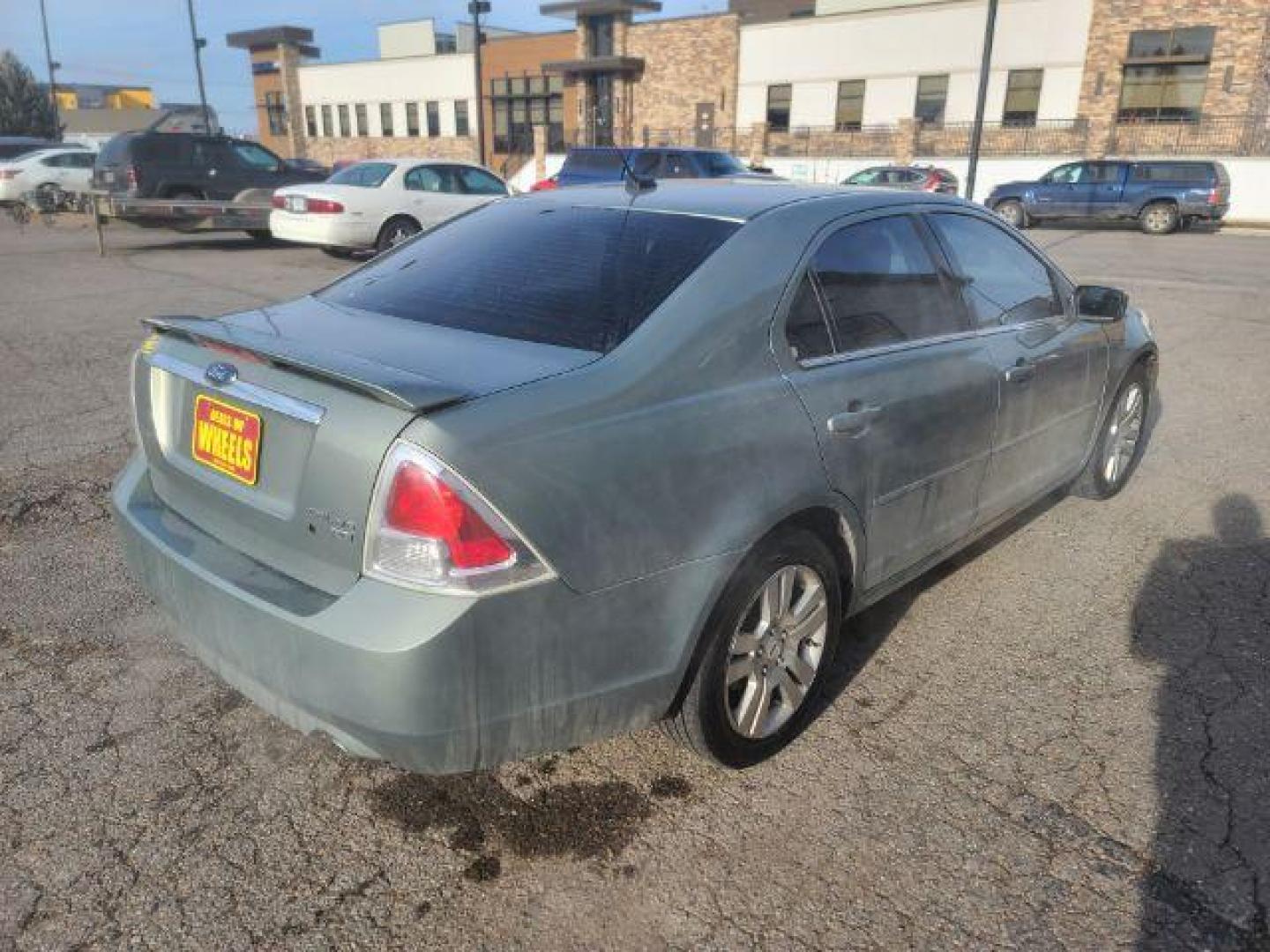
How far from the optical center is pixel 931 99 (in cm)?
3569

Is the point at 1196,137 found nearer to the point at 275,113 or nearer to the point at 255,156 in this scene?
the point at 255,156

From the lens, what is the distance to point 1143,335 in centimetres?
481

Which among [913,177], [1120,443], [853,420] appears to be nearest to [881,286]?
[853,420]

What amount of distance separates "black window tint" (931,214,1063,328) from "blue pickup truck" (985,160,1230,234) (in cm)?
2189

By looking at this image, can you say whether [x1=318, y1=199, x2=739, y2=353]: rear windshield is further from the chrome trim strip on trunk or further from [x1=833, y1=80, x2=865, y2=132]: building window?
[x1=833, y1=80, x2=865, y2=132]: building window

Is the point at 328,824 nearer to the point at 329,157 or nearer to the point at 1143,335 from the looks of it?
the point at 1143,335

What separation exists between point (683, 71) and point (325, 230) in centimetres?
3237

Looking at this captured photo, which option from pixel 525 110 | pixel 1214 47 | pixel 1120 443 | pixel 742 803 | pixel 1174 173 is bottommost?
pixel 742 803

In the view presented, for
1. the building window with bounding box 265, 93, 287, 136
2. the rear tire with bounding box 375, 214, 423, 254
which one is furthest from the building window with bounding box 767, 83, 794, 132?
the building window with bounding box 265, 93, 287, 136

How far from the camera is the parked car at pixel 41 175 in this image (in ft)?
66.8

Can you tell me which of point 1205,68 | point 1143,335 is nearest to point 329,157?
point 1205,68

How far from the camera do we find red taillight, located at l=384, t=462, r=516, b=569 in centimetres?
197

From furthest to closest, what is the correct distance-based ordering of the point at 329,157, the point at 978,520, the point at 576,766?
the point at 329,157 < the point at 978,520 < the point at 576,766

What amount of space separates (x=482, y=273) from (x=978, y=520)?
2.02 meters
